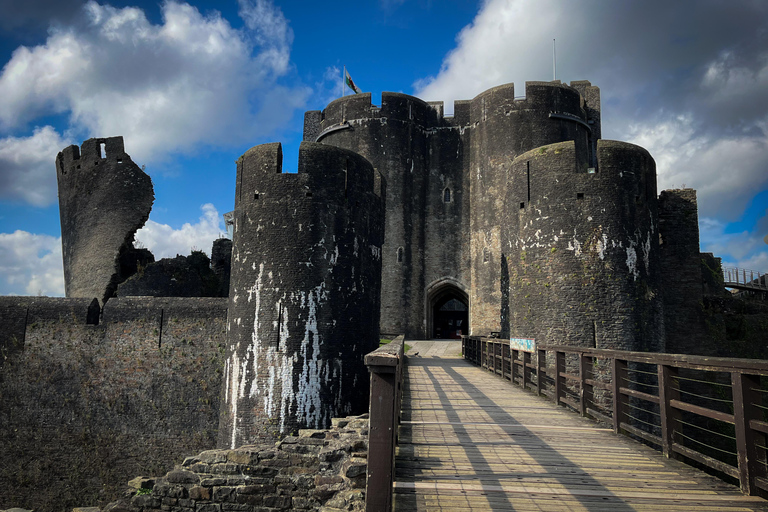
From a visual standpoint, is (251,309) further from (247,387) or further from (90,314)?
(90,314)

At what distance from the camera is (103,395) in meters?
14.9

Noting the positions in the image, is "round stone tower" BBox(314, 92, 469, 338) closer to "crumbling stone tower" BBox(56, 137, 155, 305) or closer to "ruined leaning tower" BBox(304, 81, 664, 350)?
"ruined leaning tower" BBox(304, 81, 664, 350)

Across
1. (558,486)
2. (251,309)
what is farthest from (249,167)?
(558,486)

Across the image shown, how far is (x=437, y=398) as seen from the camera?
350 inches

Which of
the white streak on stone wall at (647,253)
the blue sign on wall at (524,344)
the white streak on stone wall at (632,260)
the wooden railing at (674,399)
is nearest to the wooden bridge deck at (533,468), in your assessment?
the wooden railing at (674,399)

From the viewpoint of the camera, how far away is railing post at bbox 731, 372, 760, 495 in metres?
3.96

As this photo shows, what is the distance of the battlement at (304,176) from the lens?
1237cm

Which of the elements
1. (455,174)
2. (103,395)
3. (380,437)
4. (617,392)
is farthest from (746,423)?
(455,174)

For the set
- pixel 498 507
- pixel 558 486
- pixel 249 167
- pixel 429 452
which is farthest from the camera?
pixel 249 167

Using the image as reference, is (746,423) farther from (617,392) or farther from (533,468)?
(617,392)

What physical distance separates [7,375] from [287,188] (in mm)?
9897

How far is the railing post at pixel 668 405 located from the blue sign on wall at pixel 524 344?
461 cm

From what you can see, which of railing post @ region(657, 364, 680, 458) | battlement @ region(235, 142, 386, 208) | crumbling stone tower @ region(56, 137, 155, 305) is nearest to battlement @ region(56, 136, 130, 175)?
crumbling stone tower @ region(56, 137, 155, 305)

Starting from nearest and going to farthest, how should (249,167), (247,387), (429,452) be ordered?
(429,452)
(247,387)
(249,167)
